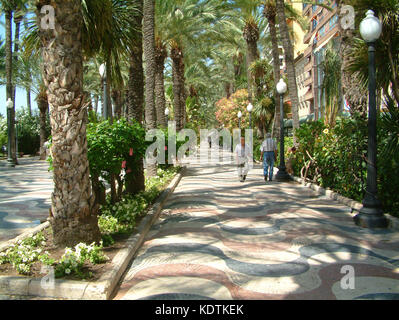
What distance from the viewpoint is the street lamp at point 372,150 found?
258 inches

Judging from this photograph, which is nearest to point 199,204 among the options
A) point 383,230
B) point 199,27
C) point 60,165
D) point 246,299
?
point 383,230

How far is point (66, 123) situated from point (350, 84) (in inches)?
295

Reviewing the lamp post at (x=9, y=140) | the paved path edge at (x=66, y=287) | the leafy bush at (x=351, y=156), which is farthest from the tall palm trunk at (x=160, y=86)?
the paved path edge at (x=66, y=287)

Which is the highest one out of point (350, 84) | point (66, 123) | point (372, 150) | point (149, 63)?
point (149, 63)

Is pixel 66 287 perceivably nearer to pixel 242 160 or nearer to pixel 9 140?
pixel 242 160

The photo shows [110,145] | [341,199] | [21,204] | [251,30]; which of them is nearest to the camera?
[110,145]

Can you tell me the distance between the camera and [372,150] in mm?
6680

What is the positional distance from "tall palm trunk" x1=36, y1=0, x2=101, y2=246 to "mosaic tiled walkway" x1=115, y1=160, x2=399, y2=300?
0.96 m

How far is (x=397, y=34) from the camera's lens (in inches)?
301

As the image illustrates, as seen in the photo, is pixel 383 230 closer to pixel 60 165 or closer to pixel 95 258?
pixel 95 258

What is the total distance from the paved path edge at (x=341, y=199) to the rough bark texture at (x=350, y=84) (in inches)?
82.5

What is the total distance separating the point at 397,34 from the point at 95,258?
281 inches

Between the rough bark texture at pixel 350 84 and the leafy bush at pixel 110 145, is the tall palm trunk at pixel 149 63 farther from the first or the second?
the rough bark texture at pixel 350 84

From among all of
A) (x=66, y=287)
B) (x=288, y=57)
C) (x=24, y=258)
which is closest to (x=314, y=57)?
(x=288, y=57)
